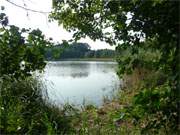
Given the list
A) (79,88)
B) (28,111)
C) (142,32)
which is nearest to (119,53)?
(142,32)

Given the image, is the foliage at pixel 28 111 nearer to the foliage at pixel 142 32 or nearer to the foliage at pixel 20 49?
the foliage at pixel 20 49

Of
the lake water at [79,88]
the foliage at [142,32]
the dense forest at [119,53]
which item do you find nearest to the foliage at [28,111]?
the dense forest at [119,53]

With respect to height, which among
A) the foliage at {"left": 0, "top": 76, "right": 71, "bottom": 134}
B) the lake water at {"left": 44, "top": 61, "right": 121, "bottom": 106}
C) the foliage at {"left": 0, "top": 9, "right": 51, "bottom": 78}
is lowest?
the lake water at {"left": 44, "top": 61, "right": 121, "bottom": 106}

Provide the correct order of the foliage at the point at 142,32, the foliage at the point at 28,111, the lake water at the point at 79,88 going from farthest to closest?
the lake water at the point at 79,88 → the foliage at the point at 28,111 → the foliage at the point at 142,32

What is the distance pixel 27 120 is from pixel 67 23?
5.03 feet

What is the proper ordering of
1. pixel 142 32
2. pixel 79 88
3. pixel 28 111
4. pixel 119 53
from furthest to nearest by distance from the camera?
1. pixel 79 88
2. pixel 28 111
3. pixel 119 53
4. pixel 142 32

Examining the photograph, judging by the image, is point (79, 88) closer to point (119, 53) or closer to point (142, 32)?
point (119, 53)

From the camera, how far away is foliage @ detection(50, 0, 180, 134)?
3955 mm

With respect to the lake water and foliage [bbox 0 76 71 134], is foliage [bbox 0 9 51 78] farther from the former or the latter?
the lake water

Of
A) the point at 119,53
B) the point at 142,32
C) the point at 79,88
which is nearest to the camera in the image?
the point at 142,32

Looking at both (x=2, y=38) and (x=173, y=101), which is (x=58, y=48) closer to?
(x=2, y=38)

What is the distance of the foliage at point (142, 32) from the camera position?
3.96 m

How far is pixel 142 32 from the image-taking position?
14.0 ft

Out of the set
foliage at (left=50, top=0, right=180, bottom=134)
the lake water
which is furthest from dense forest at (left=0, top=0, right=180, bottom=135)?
the lake water
